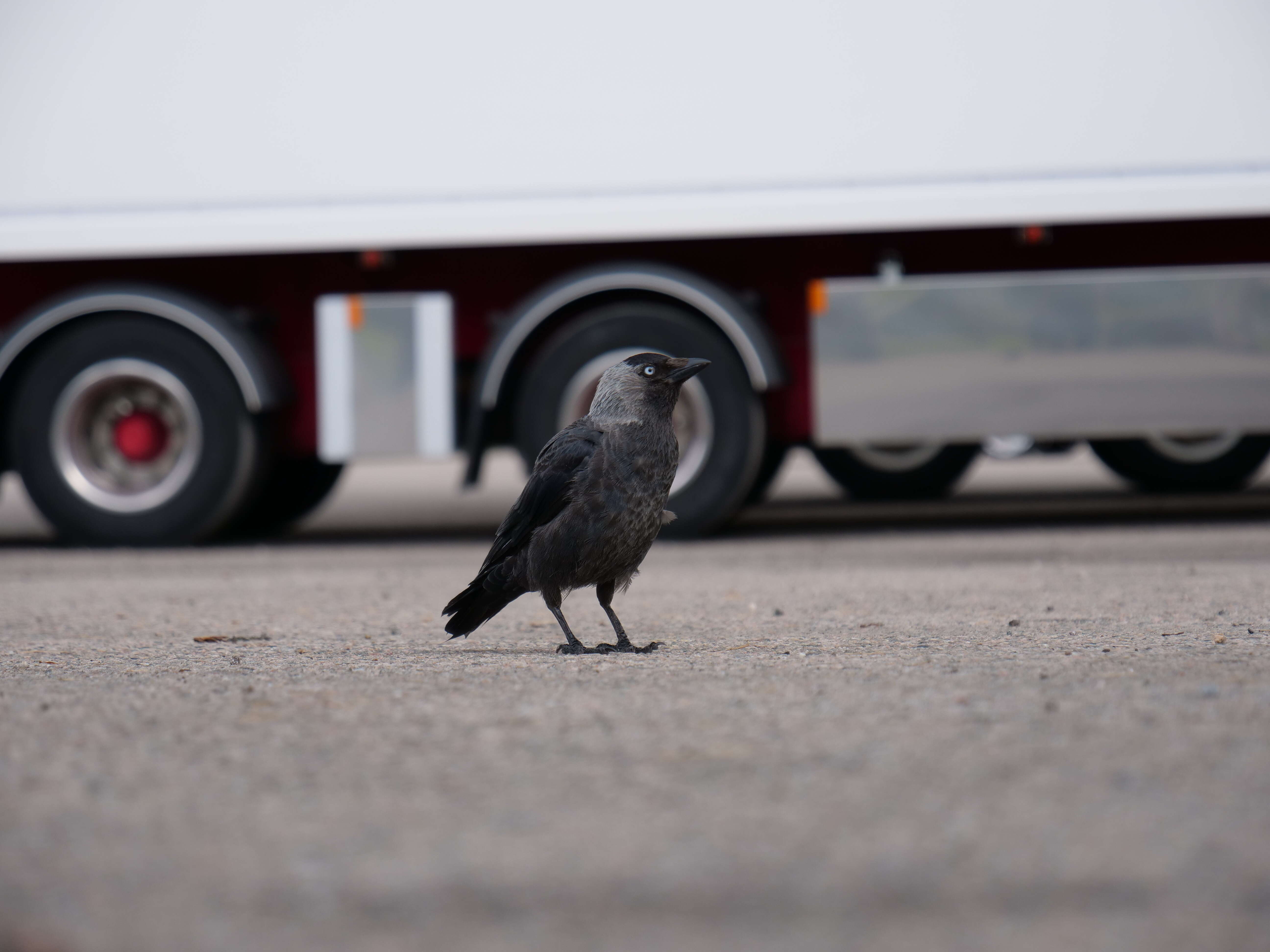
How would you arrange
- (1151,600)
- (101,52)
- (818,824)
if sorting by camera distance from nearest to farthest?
(818,824) < (1151,600) < (101,52)

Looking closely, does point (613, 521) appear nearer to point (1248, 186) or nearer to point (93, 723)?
point (93, 723)

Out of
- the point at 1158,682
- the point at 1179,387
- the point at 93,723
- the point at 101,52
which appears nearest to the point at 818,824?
the point at 1158,682

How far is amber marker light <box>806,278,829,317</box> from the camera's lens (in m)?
7.25

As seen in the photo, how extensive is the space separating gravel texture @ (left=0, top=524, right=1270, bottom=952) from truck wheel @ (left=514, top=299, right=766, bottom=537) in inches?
99.5

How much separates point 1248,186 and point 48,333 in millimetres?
6045

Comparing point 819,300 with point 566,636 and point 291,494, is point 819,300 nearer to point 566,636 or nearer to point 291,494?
point 291,494

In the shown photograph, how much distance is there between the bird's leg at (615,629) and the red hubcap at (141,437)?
405cm

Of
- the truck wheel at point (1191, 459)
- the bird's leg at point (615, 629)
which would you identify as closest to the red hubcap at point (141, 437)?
the bird's leg at point (615, 629)

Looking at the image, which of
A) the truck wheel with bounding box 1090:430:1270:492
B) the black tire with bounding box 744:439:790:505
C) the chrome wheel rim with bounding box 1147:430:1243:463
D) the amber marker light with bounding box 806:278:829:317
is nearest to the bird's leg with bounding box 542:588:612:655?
the black tire with bounding box 744:439:790:505

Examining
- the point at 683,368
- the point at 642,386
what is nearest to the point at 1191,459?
the point at 683,368

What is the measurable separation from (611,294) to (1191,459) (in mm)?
4276

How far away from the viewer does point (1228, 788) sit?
7.47 feet

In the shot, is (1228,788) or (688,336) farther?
(688,336)

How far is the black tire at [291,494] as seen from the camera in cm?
830
